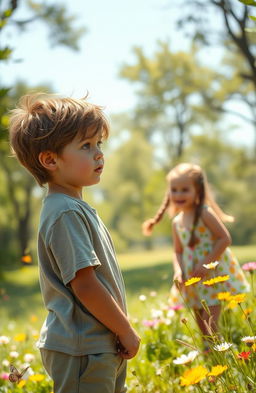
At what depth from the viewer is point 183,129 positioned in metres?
32.4

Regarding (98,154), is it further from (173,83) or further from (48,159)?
(173,83)

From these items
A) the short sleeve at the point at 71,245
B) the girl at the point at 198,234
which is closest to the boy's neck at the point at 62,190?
the short sleeve at the point at 71,245

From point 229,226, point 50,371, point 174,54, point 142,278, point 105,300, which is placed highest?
point 174,54

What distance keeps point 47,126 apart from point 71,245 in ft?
1.60

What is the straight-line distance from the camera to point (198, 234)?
158 inches

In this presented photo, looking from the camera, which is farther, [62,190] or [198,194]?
[198,194]

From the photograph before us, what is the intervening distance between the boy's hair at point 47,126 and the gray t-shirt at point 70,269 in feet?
0.60

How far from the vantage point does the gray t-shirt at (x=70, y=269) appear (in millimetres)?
1995

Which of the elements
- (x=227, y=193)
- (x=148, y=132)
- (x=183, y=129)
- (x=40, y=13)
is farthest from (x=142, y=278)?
(x=227, y=193)

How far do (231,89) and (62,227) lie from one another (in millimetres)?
22065

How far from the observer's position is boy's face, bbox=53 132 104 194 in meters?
2.13

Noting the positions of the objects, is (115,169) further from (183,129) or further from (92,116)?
(92,116)

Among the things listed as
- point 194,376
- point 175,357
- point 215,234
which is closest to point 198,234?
point 215,234

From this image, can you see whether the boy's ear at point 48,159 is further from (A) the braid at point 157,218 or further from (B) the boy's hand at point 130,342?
(A) the braid at point 157,218
